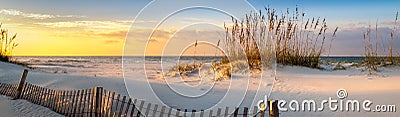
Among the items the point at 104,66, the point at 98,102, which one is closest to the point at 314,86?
the point at 98,102

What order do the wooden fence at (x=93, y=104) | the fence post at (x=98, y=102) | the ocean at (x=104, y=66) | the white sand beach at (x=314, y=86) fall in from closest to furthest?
the wooden fence at (x=93, y=104) < the fence post at (x=98, y=102) < the white sand beach at (x=314, y=86) < the ocean at (x=104, y=66)

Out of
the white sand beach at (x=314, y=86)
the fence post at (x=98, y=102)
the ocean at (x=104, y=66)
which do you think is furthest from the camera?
the ocean at (x=104, y=66)

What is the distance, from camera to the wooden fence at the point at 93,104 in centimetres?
456

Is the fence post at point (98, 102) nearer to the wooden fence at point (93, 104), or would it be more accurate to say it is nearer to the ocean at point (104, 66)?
the wooden fence at point (93, 104)

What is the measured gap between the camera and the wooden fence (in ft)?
15.0

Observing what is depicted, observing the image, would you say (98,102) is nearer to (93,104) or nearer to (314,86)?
(93,104)

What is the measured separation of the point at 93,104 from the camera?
16.6 feet

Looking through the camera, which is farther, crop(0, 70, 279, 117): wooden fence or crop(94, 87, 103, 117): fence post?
crop(94, 87, 103, 117): fence post

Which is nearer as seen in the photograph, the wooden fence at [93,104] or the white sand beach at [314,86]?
the wooden fence at [93,104]

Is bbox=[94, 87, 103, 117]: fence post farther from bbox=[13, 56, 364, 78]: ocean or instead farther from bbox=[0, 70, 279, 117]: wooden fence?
bbox=[13, 56, 364, 78]: ocean

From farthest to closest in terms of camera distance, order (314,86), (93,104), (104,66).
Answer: (104,66) → (314,86) → (93,104)

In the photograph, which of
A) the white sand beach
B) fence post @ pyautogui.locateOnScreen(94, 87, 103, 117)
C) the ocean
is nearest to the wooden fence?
fence post @ pyautogui.locateOnScreen(94, 87, 103, 117)

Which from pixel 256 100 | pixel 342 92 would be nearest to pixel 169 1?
pixel 256 100

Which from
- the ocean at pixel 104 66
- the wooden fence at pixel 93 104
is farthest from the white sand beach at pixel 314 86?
the ocean at pixel 104 66
